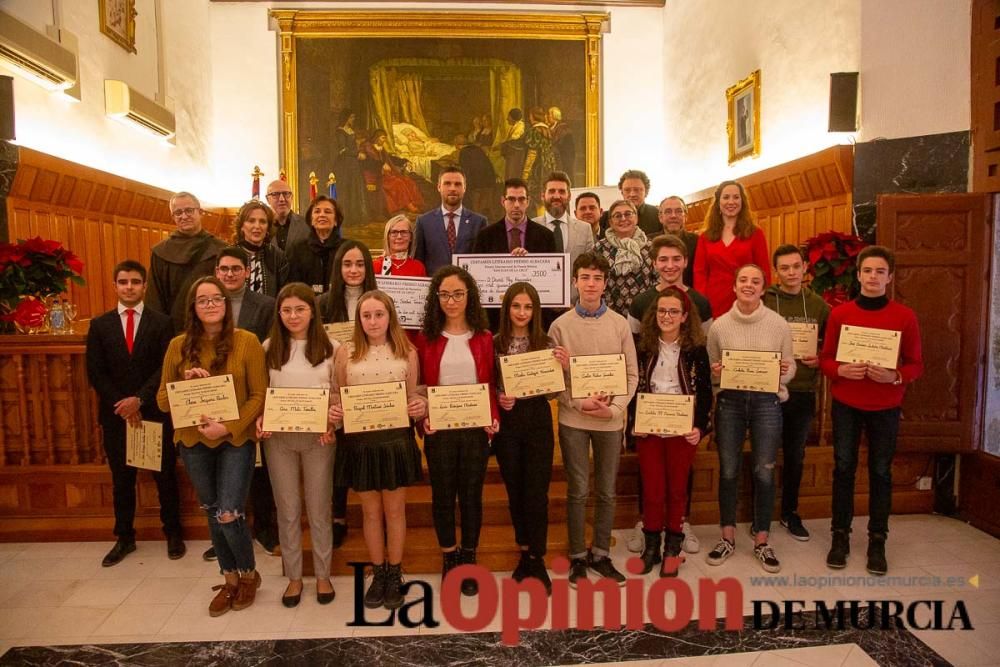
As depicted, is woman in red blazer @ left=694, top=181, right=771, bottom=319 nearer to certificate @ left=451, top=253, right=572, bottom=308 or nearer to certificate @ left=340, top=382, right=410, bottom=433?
certificate @ left=451, top=253, right=572, bottom=308

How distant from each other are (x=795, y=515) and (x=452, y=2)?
8486 mm

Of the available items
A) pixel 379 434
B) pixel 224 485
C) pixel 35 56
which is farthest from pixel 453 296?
pixel 35 56

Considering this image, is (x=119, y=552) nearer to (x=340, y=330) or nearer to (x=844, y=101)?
(x=340, y=330)

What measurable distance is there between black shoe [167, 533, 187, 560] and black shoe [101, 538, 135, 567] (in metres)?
0.24

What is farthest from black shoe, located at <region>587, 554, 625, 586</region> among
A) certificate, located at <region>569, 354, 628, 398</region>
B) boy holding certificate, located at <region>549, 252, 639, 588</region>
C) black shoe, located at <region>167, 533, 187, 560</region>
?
black shoe, located at <region>167, 533, 187, 560</region>

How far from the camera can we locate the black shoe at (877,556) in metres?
3.31

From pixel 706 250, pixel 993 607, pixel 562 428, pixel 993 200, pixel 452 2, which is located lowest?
pixel 993 607

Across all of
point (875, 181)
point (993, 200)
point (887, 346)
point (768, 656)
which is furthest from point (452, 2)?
point (768, 656)

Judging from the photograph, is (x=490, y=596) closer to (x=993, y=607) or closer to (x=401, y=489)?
(x=401, y=489)

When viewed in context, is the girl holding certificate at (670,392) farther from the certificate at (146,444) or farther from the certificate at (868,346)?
the certificate at (146,444)

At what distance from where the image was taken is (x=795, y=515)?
3846 millimetres

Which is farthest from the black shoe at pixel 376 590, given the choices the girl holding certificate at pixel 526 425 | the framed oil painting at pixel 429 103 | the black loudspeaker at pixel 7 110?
the framed oil painting at pixel 429 103

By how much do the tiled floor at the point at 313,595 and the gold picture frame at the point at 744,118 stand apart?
4.38 meters

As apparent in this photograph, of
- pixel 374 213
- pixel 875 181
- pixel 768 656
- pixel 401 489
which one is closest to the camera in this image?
pixel 768 656
